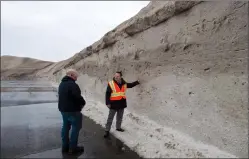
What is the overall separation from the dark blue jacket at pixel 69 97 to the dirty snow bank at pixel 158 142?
1493 millimetres

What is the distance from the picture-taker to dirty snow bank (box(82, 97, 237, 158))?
16.1 ft

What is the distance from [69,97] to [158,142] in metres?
2.07

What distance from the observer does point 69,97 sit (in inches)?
207

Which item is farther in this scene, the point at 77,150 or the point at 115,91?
the point at 115,91

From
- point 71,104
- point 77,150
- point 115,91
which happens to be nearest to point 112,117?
point 115,91

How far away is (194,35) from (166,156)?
2703 millimetres

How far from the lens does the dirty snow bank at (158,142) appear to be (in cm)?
490

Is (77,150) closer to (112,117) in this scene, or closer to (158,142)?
(112,117)

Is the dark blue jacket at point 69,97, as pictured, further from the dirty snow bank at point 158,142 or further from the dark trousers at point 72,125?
the dirty snow bank at point 158,142

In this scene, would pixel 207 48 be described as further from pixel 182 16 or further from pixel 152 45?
pixel 152 45

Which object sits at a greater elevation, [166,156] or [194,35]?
[194,35]

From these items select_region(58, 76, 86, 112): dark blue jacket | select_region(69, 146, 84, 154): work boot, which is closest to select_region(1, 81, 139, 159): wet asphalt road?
select_region(69, 146, 84, 154): work boot

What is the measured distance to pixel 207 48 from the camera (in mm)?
5500

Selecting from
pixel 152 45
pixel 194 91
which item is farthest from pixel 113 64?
pixel 194 91
